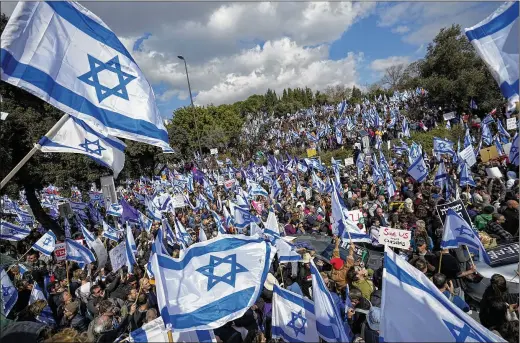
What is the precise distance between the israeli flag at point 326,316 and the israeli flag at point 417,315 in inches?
45.9

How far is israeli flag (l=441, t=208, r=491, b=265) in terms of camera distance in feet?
21.2

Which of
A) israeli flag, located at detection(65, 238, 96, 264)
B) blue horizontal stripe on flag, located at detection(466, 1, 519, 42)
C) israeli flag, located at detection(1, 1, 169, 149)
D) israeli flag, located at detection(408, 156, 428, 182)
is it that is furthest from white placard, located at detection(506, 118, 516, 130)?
israeli flag, located at detection(65, 238, 96, 264)

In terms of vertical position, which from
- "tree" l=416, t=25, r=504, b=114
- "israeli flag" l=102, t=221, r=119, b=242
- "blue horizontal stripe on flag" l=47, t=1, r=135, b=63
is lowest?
"israeli flag" l=102, t=221, r=119, b=242

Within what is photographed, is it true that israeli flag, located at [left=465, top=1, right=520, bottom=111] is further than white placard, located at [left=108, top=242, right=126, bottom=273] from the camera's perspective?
No

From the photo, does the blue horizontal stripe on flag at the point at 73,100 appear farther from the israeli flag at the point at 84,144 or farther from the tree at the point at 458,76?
the tree at the point at 458,76

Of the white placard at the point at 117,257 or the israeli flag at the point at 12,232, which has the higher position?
the israeli flag at the point at 12,232

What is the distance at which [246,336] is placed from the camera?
18.6 feet

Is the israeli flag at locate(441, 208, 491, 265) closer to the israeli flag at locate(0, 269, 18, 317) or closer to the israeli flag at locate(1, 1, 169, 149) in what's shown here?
the israeli flag at locate(1, 1, 169, 149)

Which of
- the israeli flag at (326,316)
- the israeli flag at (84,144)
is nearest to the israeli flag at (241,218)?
the israeli flag at (84,144)

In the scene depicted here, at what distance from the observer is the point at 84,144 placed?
16.5ft

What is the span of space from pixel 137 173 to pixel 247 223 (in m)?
31.1

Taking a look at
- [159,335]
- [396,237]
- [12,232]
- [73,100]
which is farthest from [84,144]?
[12,232]

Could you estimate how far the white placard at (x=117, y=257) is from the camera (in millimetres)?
8867

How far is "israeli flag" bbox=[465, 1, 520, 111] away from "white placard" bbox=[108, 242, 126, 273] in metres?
8.52
